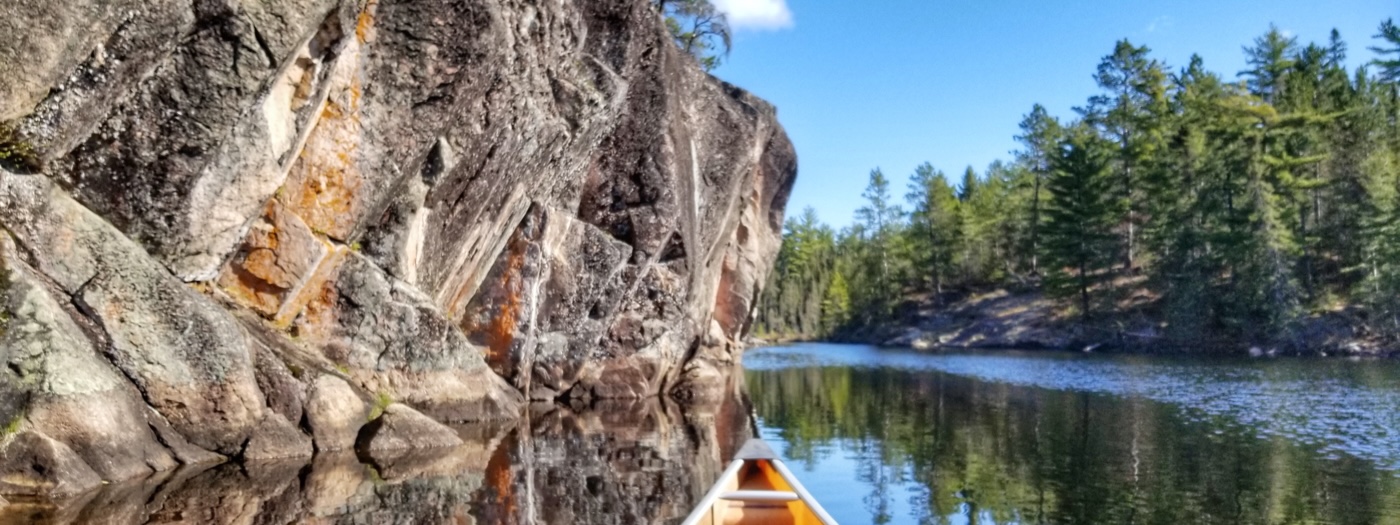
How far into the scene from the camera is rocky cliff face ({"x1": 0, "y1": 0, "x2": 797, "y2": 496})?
1273 centimetres

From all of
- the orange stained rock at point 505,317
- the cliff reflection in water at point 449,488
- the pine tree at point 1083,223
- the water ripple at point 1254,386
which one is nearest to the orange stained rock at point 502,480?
the cliff reflection in water at point 449,488

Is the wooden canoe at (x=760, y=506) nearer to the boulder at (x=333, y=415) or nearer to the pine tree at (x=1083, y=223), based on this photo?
the boulder at (x=333, y=415)

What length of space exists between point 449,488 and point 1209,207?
173 ft

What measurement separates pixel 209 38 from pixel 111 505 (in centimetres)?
630

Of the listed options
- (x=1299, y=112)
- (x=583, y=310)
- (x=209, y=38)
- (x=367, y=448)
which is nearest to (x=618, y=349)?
(x=583, y=310)

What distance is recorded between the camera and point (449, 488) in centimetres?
1424

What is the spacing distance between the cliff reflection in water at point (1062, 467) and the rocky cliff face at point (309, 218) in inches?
275

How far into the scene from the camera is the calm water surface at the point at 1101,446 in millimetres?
14016

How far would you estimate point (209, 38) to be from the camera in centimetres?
1406

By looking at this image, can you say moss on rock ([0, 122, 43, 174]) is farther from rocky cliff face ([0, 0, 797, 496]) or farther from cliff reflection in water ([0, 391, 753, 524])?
cliff reflection in water ([0, 391, 753, 524])

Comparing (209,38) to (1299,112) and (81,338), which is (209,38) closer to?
(81,338)

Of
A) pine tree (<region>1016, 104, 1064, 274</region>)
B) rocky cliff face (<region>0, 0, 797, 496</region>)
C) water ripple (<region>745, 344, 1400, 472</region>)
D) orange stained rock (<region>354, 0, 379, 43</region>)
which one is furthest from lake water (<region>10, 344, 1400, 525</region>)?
pine tree (<region>1016, 104, 1064, 274</region>)

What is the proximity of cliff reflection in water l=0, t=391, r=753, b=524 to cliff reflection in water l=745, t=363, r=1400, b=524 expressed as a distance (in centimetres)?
248

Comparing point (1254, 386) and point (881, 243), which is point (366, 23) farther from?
point (881, 243)
